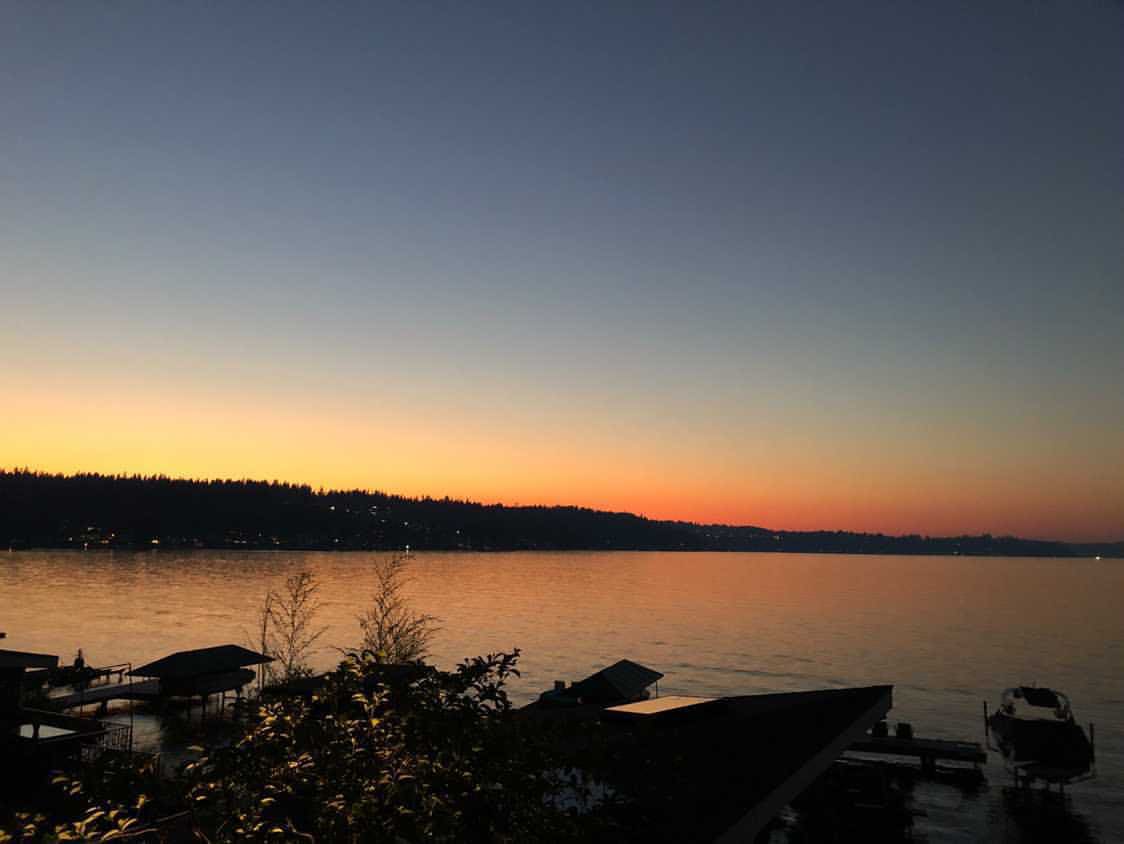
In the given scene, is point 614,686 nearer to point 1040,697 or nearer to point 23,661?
point 23,661

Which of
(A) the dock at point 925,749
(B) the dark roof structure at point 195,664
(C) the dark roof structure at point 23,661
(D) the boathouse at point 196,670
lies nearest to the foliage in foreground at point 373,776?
(C) the dark roof structure at point 23,661

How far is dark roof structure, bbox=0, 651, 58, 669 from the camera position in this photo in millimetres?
24094

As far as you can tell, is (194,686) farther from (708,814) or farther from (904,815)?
(708,814)

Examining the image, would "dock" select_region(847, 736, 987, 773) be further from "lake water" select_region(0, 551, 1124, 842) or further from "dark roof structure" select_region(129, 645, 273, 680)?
"dark roof structure" select_region(129, 645, 273, 680)

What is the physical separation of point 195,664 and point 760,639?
252ft

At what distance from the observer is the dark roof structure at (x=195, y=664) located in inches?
1786

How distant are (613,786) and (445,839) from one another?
888 cm

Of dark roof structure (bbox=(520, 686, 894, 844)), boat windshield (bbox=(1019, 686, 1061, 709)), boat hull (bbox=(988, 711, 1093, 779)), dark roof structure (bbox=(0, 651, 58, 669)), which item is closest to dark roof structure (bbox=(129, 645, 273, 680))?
dark roof structure (bbox=(0, 651, 58, 669))

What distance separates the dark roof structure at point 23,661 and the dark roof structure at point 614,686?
26147 mm

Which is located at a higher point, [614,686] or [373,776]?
[373,776]

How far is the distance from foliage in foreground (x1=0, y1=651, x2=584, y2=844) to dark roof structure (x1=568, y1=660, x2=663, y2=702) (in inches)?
1446

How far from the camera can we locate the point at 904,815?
36.8 meters

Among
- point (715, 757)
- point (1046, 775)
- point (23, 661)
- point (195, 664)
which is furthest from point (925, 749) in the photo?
point (23, 661)

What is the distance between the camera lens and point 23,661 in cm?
2441
